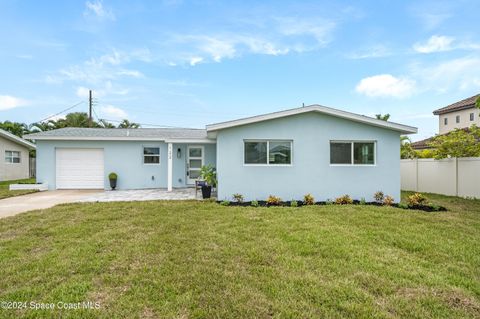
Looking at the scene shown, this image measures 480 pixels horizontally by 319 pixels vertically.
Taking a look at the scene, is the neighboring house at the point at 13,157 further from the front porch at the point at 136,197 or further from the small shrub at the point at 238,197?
the small shrub at the point at 238,197

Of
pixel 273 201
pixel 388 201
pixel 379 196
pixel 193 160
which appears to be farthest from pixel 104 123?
pixel 388 201

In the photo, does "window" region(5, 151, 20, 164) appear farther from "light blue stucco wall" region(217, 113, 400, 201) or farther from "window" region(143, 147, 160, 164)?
"light blue stucco wall" region(217, 113, 400, 201)

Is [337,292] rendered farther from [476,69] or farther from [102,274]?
[476,69]

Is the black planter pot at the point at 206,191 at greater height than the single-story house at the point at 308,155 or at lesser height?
lesser

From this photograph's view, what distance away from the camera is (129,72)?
18125 millimetres

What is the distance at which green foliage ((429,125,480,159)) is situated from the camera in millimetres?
11820

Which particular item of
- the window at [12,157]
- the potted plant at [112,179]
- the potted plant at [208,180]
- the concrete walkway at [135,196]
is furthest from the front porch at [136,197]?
the window at [12,157]

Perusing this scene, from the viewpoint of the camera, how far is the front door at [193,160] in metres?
14.5

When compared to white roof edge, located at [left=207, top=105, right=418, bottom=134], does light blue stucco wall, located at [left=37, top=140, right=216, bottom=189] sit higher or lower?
lower

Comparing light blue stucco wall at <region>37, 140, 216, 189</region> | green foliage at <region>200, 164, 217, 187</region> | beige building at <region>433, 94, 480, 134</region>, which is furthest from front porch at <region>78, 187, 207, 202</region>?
beige building at <region>433, 94, 480, 134</region>

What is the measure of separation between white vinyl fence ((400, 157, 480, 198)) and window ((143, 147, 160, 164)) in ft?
46.1

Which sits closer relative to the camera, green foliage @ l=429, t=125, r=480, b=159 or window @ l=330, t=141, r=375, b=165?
window @ l=330, t=141, r=375, b=165

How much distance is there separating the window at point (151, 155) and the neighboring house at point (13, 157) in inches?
493

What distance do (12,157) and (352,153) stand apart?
24329mm
